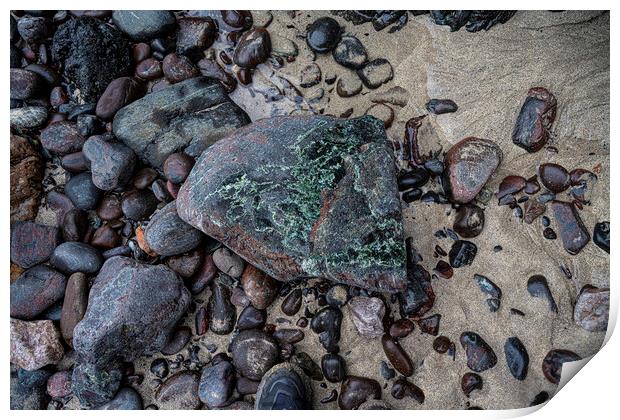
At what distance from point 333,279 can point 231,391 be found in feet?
2.48

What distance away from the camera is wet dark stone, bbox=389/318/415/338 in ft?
7.25

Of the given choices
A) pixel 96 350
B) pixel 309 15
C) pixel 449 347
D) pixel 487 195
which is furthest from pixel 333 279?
pixel 309 15

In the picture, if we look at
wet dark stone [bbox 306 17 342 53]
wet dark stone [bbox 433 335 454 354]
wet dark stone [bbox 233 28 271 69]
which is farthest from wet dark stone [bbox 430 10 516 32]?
wet dark stone [bbox 433 335 454 354]

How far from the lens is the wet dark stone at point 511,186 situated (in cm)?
224

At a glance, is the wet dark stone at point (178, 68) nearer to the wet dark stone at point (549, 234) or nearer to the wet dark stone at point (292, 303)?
the wet dark stone at point (292, 303)

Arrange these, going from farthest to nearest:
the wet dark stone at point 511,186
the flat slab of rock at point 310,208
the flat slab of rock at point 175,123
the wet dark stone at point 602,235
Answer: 1. the flat slab of rock at point 175,123
2. the wet dark stone at point 511,186
3. the wet dark stone at point 602,235
4. the flat slab of rock at point 310,208

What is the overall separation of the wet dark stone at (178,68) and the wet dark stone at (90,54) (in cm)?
23

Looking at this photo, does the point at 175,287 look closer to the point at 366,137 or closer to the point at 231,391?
the point at 231,391

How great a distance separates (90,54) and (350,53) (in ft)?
4.49

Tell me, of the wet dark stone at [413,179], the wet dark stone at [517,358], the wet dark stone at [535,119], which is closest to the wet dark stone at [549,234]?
the wet dark stone at [535,119]

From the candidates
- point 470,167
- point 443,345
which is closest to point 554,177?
point 470,167

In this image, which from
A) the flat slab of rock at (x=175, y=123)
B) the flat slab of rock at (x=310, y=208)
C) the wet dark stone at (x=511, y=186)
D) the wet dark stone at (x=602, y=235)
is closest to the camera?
the flat slab of rock at (x=310, y=208)

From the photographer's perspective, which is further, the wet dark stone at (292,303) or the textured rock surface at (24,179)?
the textured rock surface at (24,179)

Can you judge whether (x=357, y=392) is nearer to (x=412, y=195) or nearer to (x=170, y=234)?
(x=412, y=195)
